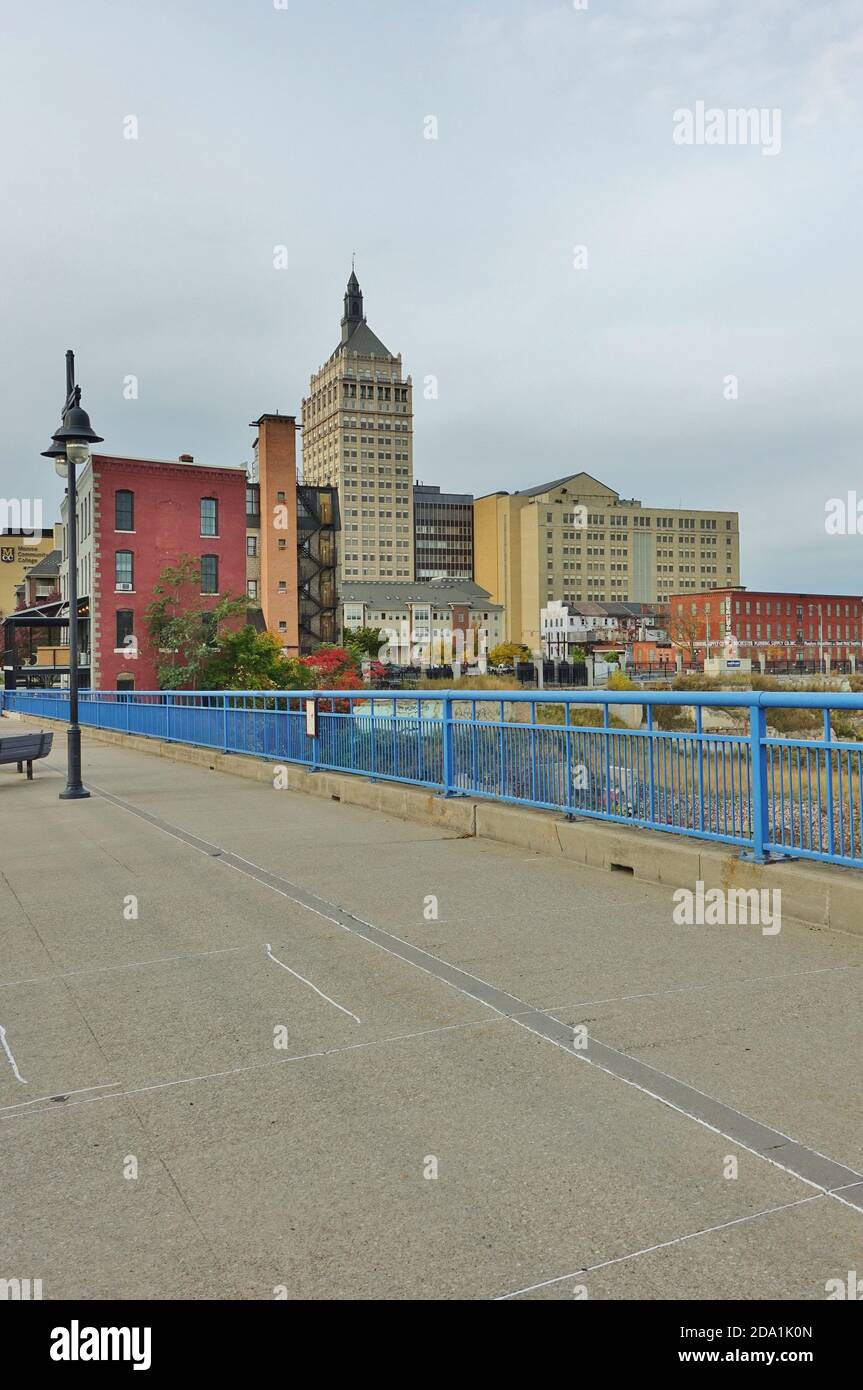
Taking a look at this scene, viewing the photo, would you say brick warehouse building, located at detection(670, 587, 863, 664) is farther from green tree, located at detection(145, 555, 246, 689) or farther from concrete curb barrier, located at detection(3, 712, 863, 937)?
concrete curb barrier, located at detection(3, 712, 863, 937)

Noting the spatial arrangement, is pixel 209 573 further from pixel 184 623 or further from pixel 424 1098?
pixel 424 1098

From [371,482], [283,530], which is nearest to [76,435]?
[283,530]

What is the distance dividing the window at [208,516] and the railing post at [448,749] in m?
49.9

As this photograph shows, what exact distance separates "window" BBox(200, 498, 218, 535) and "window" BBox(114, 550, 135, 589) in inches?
174

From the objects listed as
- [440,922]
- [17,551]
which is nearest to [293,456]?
[17,551]

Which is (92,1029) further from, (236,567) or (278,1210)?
(236,567)

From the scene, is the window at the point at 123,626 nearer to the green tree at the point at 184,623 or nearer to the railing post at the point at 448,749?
the green tree at the point at 184,623

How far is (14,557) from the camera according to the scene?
12812 cm

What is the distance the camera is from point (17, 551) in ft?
425

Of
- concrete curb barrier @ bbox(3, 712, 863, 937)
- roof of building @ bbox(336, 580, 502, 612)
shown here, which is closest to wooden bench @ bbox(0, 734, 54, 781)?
concrete curb barrier @ bbox(3, 712, 863, 937)

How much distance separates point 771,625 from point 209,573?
9350cm

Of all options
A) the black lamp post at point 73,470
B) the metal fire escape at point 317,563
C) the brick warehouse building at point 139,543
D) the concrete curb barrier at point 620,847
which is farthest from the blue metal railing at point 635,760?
the metal fire escape at point 317,563

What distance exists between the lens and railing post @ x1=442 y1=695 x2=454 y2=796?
1188cm
